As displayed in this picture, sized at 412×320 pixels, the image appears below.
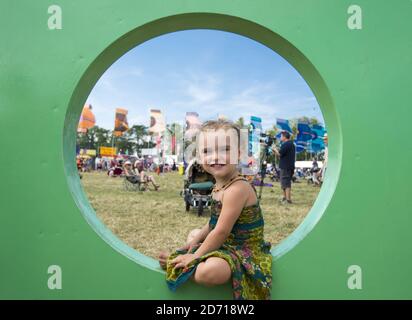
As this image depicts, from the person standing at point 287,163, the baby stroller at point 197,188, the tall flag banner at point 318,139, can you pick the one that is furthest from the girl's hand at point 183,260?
the tall flag banner at point 318,139

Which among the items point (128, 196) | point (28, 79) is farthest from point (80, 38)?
point (128, 196)

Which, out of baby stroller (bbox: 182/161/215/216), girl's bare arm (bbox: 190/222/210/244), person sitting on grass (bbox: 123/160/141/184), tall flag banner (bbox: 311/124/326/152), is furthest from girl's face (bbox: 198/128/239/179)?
tall flag banner (bbox: 311/124/326/152)

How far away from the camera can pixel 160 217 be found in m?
5.33

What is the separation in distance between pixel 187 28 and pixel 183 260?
3.82 feet

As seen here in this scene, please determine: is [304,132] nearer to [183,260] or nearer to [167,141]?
[167,141]

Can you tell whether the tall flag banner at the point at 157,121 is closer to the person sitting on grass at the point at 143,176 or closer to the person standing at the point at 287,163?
the person sitting on grass at the point at 143,176

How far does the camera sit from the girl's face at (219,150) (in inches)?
66.5

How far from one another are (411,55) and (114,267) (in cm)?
178

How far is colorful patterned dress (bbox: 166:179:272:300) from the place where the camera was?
1.61 metres

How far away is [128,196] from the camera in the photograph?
25.0 feet

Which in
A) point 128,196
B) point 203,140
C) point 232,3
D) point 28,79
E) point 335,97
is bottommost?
point 128,196

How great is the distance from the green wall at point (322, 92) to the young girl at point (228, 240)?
14cm

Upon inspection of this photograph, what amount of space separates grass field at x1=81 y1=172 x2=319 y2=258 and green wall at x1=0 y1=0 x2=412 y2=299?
175 cm

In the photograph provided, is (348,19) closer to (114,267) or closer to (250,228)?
(250,228)
